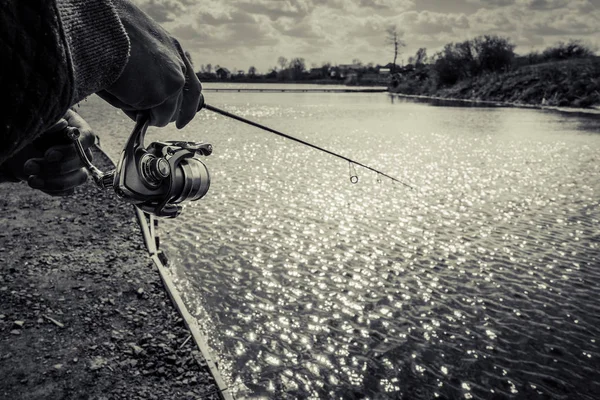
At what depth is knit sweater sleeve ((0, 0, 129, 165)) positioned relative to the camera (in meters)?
1.20

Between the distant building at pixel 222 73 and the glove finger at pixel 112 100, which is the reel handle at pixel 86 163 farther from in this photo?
the distant building at pixel 222 73

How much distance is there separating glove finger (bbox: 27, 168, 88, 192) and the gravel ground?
3.43m

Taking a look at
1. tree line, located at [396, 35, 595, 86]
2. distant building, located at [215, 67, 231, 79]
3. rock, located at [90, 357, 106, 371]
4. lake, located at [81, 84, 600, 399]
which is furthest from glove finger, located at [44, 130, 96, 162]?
distant building, located at [215, 67, 231, 79]

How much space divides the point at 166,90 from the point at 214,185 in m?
16.1

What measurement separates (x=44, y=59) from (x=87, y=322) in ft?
20.9

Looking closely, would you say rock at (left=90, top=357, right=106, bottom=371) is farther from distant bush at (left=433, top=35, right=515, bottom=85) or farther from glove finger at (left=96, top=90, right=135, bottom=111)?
distant bush at (left=433, top=35, right=515, bottom=85)

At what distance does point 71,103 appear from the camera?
4.76 feet

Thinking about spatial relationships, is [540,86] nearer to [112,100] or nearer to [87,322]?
[87,322]

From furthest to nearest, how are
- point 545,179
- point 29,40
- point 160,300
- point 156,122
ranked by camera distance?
point 545,179 < point 160,300 < point 156,122 < point 29,40

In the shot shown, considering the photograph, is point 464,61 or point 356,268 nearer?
point 356,268

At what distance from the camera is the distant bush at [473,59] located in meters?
91.9

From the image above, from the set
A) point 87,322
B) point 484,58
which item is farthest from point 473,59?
point 87,322

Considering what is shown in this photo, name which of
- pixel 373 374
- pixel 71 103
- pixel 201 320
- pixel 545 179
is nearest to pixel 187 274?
Answer: pixel 201 320

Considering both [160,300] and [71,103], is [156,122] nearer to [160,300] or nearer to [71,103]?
[71,103]
